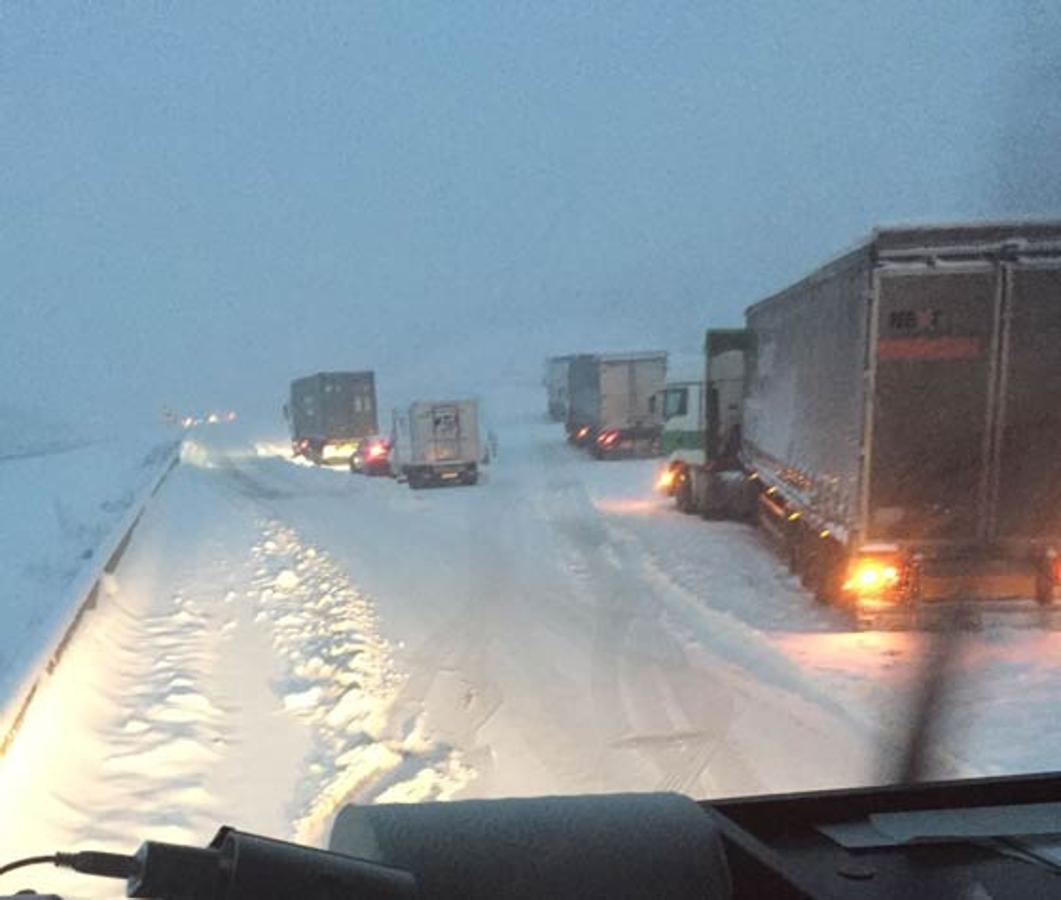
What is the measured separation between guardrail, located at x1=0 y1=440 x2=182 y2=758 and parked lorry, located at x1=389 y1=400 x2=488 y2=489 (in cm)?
1419

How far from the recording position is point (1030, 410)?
943 cm

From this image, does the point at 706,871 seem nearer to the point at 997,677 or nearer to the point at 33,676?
the point at 33,676

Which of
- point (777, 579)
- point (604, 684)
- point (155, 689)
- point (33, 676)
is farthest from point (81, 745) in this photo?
point (777, 579)

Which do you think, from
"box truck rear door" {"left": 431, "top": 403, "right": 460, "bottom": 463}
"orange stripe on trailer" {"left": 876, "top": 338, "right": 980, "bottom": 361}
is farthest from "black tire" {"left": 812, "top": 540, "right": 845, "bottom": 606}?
"box truck rear door" {"left": 431, "top": 403, "right": 460, "bottom": 463}

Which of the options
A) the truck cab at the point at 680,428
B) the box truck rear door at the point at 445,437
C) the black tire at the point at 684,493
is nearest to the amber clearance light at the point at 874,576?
the black tire at the point at 684,493

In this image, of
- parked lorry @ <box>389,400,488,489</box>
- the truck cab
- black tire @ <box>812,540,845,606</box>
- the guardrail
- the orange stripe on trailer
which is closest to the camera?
the guardrail

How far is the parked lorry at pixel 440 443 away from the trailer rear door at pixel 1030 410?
19261 millimetres

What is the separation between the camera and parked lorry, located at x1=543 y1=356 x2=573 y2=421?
156 ft

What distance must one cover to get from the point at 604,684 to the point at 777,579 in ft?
17.7

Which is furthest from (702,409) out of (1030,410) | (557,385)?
(557,385)

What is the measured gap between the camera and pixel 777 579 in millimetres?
12523

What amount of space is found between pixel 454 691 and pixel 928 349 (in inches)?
234

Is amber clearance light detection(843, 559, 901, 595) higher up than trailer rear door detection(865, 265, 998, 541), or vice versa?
trailer rear door detection(865, 265, 998, 541)

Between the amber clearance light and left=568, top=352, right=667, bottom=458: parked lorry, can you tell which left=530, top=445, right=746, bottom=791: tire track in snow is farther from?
left=568, top=352, right=667, bottom=458: parked lorry
